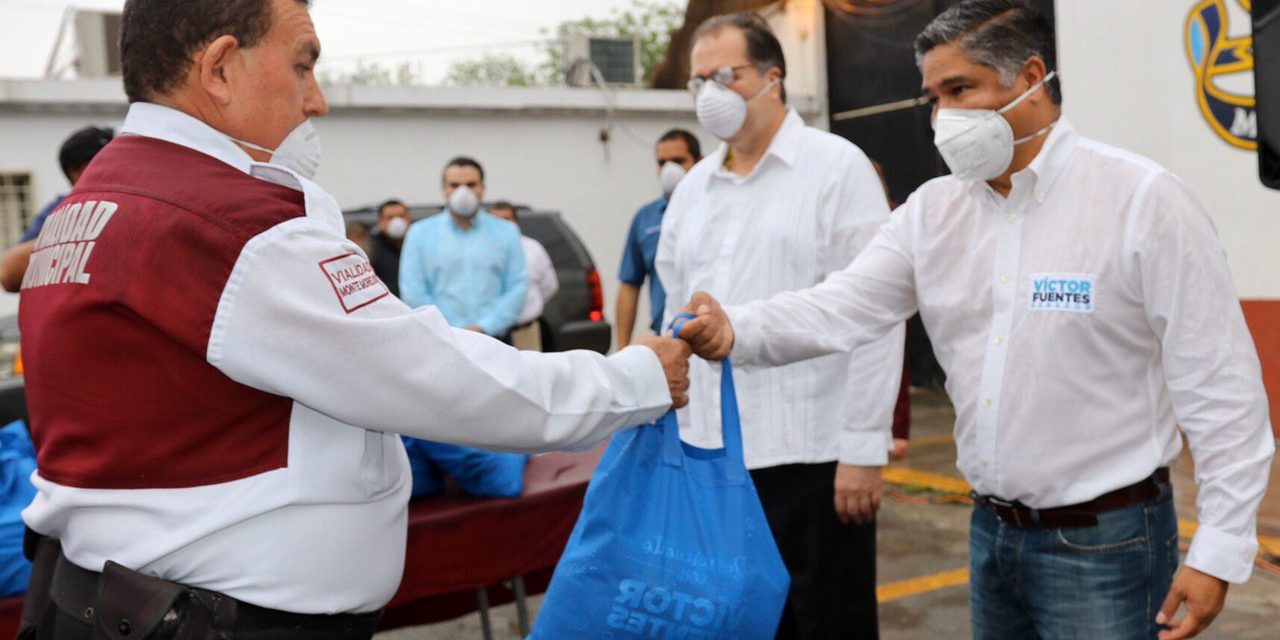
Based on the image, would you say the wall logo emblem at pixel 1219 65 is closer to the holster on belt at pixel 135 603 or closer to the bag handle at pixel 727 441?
the bag handle at pixel 727 441

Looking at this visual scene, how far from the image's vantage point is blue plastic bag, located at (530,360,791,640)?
7.36 feet

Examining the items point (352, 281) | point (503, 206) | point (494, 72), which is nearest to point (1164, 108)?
point (503, 206)

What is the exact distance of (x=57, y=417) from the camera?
6.09 feet

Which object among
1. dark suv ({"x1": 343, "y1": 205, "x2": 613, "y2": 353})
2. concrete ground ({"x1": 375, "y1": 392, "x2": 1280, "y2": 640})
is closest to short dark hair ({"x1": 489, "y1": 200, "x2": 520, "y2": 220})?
dark suv ({"x1": 343, "y1": 205, "x2": 613, "y2": 353})

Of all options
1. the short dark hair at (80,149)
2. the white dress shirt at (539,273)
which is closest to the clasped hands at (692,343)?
the short dark hair at (80,149)

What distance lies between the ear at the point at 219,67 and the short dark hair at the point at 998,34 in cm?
133

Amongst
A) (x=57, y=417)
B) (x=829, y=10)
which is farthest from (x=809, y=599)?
(x=829, y=10)

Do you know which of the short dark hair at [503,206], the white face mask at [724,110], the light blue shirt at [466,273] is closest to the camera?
the white face mask at [724,110]

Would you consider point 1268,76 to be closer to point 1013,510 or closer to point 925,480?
point 1013,510

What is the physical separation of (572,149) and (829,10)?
340 centimetres

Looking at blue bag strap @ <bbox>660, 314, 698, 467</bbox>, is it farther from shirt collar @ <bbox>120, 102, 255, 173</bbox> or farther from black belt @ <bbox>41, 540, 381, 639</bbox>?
shirt collar @ <bbox>120, 102, 255, 173</bbox>

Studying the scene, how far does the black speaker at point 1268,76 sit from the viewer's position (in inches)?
96.5

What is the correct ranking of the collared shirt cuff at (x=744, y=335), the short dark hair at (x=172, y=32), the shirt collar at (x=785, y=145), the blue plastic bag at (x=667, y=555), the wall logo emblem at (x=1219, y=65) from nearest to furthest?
the short dark hair at (x=172, y=32), the blue plastic bag at (x=667, y=555), the collared shirt cuff at (x=744, y=335), the shirt collar at (x=785, y=145), the wall logo emblem at (x=1219, y=65)

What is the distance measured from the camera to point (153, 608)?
180 cm
